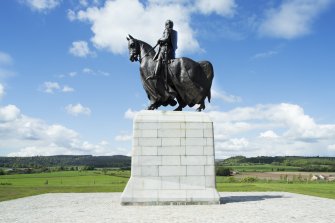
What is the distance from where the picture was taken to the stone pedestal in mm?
16859

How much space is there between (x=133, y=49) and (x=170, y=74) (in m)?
2.35

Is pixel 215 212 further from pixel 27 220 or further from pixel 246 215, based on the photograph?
pixel 27 220

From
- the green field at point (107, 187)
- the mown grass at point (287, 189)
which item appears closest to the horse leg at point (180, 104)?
the mown grass at point (287, 189)

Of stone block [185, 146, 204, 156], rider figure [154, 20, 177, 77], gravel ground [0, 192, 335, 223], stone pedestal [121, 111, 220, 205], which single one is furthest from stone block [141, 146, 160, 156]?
rider figure [154, 20, 177, 77]

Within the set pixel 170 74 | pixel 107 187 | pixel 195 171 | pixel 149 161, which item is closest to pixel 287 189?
pixel 195 171

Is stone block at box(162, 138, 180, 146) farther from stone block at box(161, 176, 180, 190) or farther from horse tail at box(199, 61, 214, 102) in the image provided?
horse tail at box(199, 61, 214, 102)

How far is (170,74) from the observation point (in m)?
18.5

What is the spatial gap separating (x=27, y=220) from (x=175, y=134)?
25.7 feet

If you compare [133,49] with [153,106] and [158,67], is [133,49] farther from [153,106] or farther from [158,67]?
[153,106]

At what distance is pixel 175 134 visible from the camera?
1766 cm

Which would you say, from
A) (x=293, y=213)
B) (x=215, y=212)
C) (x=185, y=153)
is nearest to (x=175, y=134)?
(x=185, y=153)

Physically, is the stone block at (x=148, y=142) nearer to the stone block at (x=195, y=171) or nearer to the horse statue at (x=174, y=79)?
the stone block at (x=195, y=171)

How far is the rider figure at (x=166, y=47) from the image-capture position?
1841cm

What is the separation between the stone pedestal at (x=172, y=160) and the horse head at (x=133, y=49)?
3.02m
